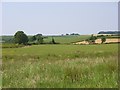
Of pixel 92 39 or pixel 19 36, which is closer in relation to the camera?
pixel 19 36

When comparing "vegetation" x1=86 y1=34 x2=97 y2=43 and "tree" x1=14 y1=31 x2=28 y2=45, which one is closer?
"tree" x1=14 y1=31 x2=28 y2=45

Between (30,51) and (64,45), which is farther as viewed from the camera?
(64,45)

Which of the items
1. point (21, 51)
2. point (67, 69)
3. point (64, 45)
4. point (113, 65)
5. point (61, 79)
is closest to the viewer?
point (61, 79)

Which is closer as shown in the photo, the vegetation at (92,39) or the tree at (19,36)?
the tree at (19,36)

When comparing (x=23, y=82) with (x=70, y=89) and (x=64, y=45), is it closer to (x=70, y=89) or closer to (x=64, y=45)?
(x=70, y=89)

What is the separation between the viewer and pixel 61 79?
5.71 metres

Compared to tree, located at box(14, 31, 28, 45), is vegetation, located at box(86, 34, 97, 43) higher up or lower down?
lower down

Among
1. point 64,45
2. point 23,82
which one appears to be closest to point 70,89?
point 23,82

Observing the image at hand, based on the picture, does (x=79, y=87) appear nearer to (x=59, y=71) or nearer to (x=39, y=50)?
(x=59, y=71)

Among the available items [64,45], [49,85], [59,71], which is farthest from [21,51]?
[49,85]

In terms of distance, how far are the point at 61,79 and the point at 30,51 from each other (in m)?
14.6

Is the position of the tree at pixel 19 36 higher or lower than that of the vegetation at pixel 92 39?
higher

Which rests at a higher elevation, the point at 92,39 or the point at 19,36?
the point at 19,36

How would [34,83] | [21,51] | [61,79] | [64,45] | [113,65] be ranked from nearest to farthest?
[34,83], [61,79], [113,65], [21,51], [64,45]
